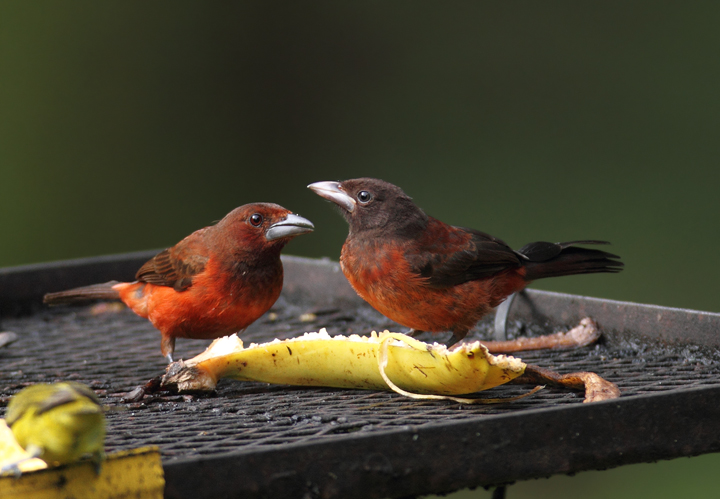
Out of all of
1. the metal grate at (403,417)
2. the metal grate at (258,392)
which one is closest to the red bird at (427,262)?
the metal grate at (403,417)

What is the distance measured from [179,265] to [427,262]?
1074 millimetres

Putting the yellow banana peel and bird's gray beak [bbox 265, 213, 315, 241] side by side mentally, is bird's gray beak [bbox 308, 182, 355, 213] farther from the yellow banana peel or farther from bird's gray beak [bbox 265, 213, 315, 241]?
the yellow banana peel

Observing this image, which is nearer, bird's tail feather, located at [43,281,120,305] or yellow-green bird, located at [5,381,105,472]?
yellow-green bird, located at [5,381,105,472]

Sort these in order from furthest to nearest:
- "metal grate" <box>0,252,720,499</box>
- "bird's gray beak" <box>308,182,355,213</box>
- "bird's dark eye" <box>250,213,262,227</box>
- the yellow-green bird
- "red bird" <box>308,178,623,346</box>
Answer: "bird's gray beak" <box>308,182,355,213</box> → "bird's dark eye" <box>250,213,262,227</box> → "red bird" <box>308,178,623,346</box> → "metal grate" <box>0,252,720,499</box> → the yellow-green bird

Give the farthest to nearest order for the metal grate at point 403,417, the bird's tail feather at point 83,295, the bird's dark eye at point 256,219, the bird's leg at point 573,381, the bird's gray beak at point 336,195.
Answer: the bird's tail feather at point 83,295, the bird's gray beak at point 336,195, the bird's dark eye at point 256,219, the bird's leg at point 573,381, the metal grate at point 403,417

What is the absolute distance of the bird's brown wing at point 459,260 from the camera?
3.26 m

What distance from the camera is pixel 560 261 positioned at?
3.53 metres

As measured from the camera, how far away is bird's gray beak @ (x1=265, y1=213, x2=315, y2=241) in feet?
10.6

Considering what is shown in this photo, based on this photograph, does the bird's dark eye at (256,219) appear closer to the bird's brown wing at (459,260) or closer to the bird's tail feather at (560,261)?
the bird's brown wing at (459,260)

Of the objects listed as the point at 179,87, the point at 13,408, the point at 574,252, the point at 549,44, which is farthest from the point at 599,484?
the point at 179,87

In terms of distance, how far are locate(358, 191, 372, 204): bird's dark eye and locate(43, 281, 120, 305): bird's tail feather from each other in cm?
132

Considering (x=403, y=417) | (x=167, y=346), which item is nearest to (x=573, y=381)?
(x=403, y=417)

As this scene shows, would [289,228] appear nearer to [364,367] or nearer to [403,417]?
[364,367]

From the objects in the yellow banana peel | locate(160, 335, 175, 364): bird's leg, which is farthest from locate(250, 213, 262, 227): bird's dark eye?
the yellow banana peel
